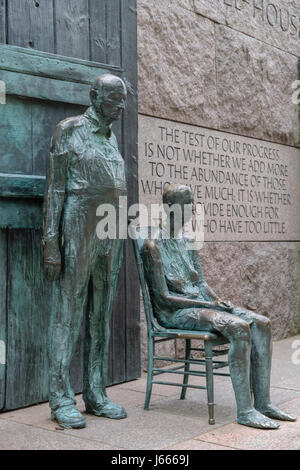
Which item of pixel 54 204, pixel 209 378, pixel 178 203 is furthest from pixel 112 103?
pixel 209 378

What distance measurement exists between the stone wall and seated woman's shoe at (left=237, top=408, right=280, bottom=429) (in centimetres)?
168

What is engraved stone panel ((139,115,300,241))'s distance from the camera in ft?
18.7

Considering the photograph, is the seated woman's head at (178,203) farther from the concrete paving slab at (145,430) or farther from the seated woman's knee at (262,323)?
the concrete paving slab at (145,430)

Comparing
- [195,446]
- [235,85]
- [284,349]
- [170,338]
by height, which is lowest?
[195,446]

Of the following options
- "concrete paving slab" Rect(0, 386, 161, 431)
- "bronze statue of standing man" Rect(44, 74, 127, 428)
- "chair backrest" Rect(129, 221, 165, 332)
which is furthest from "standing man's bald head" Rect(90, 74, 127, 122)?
"concrete paving slab" Rect(0, 386, 161, 431)

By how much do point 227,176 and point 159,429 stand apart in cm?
338

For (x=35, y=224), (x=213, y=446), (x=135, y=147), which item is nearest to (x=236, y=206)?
(x=135, y=147)

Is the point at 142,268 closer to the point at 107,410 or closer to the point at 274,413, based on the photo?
the point at 107,410

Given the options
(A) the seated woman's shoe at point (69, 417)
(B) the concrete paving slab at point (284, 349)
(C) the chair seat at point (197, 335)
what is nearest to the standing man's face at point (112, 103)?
(C) the chair seat at point (197, 335)

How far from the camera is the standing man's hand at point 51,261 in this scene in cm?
382

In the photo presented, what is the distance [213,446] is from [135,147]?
266 cm

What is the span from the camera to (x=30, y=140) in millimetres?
4375

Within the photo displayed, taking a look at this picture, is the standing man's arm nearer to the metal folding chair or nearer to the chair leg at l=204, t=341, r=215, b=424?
the metal folding chair

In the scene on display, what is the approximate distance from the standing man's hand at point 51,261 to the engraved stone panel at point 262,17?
11.1ft
